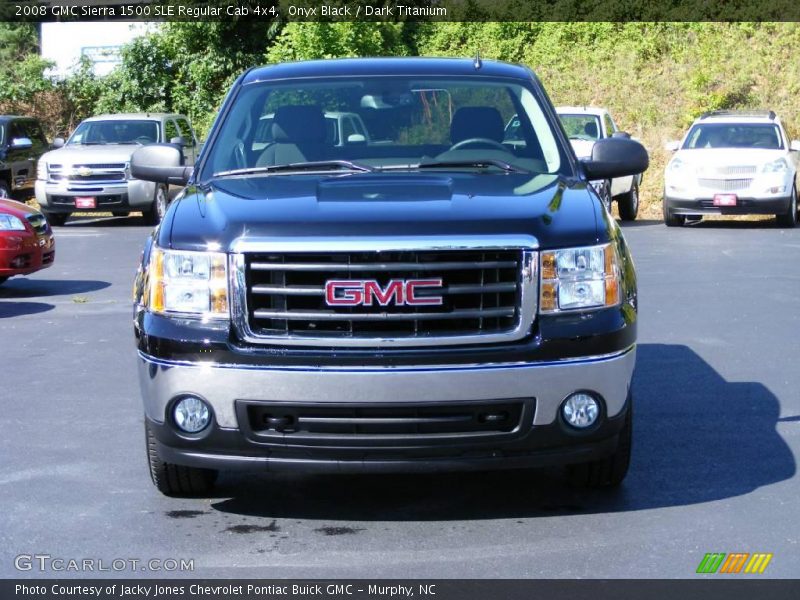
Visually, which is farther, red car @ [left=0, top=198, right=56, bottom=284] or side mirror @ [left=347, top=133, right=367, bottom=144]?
red car @ [left=0, top=198, right=56, bottom=284]

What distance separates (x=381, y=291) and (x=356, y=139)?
63.9 inches

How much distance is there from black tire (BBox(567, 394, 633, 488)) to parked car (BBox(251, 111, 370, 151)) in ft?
6.13

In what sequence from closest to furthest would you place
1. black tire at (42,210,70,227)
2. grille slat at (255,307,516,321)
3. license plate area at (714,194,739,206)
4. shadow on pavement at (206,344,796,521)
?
grille slat at (255,307,516,321) → shadow on pavement at (206,344,796,521) → license plate area at (714,194,739,206) → black tire at (42,210,70,227)

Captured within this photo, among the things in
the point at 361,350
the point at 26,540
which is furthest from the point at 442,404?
the point at 26,540

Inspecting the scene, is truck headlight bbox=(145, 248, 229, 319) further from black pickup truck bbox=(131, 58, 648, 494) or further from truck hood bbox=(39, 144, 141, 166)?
truck hood bbox=(39, 144, 141, 166)

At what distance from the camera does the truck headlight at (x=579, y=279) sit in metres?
5.44

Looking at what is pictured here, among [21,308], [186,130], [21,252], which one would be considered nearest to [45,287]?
[21,252]

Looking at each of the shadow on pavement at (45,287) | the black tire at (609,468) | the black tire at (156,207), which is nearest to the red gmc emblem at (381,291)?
the black tire at (609,468)

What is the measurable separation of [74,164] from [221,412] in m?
18.7

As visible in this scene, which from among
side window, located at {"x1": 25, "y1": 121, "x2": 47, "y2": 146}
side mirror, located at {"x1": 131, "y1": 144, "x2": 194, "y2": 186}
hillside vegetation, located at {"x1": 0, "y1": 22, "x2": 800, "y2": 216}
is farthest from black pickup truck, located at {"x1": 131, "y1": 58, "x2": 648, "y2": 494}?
hillside vegetation, located at {"x1": 0, "y1": 22, "x2": 800, "y2": 216}

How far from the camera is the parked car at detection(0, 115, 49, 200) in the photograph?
993 inches

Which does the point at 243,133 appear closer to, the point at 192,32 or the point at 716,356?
the point at 716,356

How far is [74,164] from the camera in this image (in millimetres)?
23359

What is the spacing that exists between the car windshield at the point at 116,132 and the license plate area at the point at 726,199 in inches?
382
